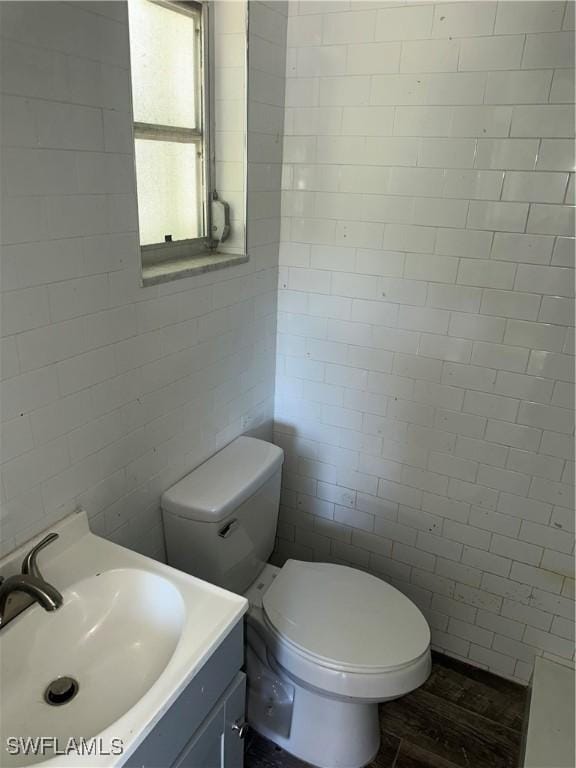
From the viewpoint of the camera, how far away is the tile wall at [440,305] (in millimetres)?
1440

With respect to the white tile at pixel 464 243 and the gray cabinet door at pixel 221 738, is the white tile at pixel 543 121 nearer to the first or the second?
the white tile at pixel 464 243

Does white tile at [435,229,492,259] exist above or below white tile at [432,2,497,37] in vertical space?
below

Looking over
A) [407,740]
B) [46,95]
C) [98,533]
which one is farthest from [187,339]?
[407,740]

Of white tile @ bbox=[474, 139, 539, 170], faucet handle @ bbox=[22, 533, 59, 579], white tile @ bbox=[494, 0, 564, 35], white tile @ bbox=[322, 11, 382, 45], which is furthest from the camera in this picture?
white tile @ bbox=[322, 11, 382, 45]

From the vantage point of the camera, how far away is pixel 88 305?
1132mm

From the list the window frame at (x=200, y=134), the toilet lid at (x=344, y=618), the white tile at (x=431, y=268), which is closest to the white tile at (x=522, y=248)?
the white tile at (x=431, y=268)

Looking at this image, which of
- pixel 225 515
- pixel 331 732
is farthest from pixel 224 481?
pixel 331 732

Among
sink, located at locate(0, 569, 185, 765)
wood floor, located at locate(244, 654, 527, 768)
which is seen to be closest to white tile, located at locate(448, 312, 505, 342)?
sink, located at locate(0, 569, 185, 765)

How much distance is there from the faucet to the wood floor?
0.97 m

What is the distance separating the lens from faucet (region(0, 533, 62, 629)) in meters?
0.95

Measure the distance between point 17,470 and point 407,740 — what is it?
1.44 meters

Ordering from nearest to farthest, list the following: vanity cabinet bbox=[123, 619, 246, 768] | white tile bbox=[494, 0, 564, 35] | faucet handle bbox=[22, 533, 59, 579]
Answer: vanity cabinet bbox=[123, 619, 246, 768] → faucet handle bbox=[22, 533, 59, 579] → white tile bbox=[494, 0, 564, 35]

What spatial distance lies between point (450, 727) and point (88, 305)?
168 centimetres

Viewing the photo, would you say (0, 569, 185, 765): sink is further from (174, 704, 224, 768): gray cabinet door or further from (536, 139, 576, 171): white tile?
(536, 139, 576, 171): white tile
